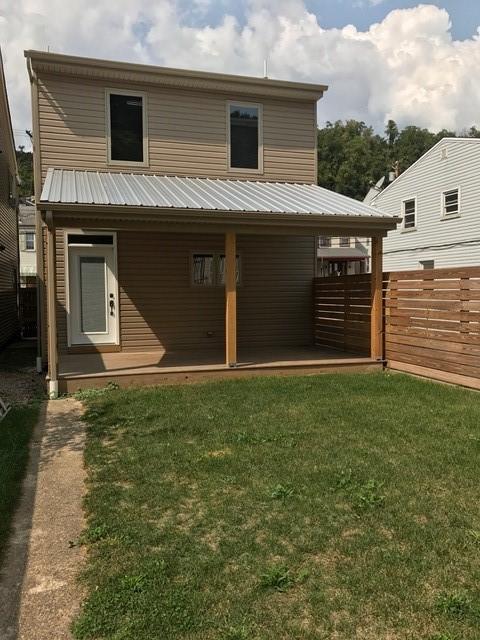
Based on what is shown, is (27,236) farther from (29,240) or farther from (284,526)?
(284,526)

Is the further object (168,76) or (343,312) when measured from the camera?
(343,312)

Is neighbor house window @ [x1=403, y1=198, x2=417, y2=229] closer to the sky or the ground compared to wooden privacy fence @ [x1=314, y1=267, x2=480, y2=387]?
closer to the sky

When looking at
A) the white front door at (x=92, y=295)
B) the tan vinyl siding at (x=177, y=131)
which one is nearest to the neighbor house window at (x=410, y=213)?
the tan vinyl siding at (x=177, y=131)

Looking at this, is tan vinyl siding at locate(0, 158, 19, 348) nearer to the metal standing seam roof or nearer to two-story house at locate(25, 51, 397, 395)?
two-story house at locate(25, 51, 397, 395)

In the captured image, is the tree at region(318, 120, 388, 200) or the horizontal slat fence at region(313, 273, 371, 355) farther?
the tree at region(318, 120, 388, 200)

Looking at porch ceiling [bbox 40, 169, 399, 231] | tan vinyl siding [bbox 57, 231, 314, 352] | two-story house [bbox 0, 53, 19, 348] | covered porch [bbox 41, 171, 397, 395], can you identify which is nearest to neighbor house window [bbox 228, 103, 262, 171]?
covered porch [bbox 41, 171, 397, 395]

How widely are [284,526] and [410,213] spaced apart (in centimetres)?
1995

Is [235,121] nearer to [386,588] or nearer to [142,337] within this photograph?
[142,337]

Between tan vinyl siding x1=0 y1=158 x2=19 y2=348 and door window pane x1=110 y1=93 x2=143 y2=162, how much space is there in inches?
187

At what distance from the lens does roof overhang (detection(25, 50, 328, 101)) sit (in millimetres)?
9906

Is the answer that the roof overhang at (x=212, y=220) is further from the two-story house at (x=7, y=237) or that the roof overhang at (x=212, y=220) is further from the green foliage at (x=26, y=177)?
the green foliage at (x=26, y=177)

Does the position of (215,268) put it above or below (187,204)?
below

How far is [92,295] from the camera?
10.4 meters

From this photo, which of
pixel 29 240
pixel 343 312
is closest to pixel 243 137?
pixel 343 312
